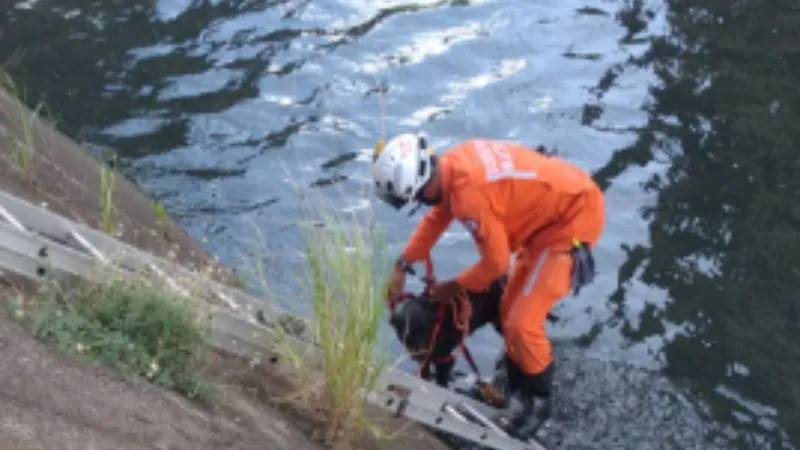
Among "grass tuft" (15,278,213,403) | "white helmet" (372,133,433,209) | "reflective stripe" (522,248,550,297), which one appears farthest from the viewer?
"reflective stripe" (522,248,550,297)

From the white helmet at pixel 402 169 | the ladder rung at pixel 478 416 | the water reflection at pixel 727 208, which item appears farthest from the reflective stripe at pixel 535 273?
the water reflection at pixel 727 208

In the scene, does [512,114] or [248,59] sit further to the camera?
[248,59]

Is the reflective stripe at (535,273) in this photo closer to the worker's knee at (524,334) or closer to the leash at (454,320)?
the worker's knee at (524,334)

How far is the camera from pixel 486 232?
6.18 m

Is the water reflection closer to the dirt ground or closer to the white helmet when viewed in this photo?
the dirt ground

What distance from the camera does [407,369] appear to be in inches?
313

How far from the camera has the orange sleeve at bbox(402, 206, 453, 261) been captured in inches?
268

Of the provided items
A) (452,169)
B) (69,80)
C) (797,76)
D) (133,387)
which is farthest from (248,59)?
(133,387)

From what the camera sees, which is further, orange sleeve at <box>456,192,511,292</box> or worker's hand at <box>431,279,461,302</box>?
worker's hand at <box>431,279,461,302</box>

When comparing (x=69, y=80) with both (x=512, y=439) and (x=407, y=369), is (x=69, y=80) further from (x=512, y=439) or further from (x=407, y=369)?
(x=512, y=439)

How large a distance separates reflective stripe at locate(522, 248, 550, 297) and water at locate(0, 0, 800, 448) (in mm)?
1274

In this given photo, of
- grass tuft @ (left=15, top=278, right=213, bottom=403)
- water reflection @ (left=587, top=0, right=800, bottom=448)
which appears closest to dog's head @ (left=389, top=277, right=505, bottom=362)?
water reflection @ (left=587, top=0, right=800, bottom=448)

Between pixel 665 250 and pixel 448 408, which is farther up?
pixel 448 408

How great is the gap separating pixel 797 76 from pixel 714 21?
1.50 meters
